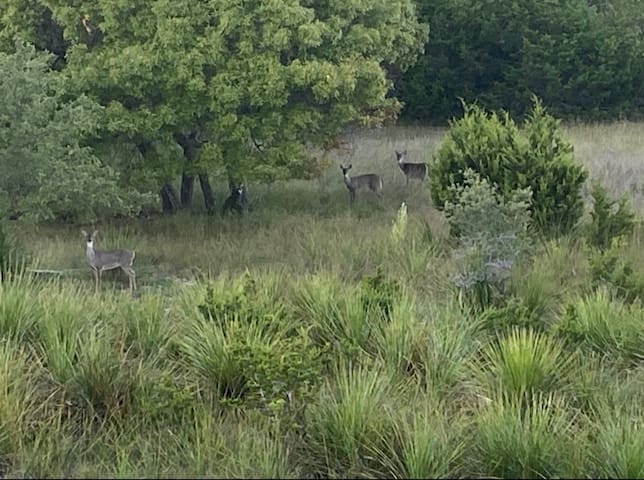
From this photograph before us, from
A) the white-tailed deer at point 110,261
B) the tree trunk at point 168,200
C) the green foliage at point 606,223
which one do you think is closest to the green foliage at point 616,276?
the green foliage at point 606,223

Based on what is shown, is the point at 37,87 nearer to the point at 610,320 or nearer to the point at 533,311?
the point at 533,311

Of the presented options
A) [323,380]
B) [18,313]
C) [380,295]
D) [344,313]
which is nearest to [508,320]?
[380,295]

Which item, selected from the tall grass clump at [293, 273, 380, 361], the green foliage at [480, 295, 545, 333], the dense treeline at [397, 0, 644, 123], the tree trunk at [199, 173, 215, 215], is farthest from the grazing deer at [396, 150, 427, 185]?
the green foliage at [480, 295, 545, 333]

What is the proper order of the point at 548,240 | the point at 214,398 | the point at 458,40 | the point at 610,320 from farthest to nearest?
the point at 458,40, the point at 548,240, the point at 610,320, the point at 214,398

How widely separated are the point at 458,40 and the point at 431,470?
22.1 m

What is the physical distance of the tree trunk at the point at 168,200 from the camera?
54.5ft

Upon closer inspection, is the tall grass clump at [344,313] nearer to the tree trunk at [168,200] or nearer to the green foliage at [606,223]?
the green foliage at [606,223]

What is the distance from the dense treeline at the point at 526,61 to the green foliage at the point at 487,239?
51.6 feet

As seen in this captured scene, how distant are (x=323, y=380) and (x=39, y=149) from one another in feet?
25.0

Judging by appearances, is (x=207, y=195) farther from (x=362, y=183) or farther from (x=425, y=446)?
(x=425, y=446)

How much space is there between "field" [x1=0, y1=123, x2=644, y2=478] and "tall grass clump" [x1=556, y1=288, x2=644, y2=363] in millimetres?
17

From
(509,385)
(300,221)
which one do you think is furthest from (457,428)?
(300,221)

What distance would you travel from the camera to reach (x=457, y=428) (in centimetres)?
515

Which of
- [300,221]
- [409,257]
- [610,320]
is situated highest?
[610,320]
